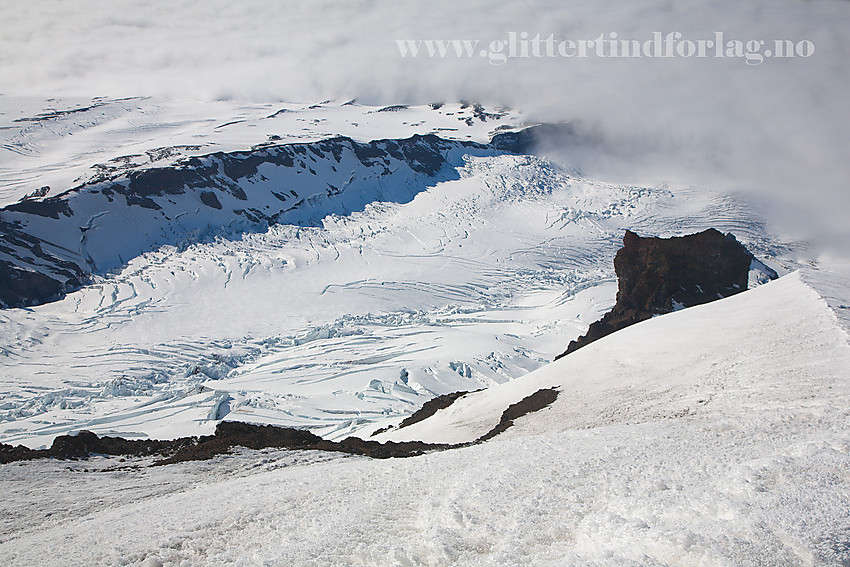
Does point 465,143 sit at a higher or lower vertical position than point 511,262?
higher

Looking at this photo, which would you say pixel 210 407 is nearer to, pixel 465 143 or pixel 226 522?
pixel 226 522

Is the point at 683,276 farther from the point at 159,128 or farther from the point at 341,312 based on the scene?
the point at 159,128

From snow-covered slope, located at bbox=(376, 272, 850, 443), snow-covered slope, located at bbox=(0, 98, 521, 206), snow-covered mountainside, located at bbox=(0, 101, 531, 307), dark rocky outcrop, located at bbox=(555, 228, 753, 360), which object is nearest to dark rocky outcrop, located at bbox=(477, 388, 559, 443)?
snow-covered slope, located at bbox=(376, 272, 850, 443)

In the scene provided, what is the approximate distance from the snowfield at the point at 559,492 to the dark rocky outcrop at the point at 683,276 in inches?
552

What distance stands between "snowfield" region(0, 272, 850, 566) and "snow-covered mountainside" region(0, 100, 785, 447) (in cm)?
1755

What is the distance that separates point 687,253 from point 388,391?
20054 mm

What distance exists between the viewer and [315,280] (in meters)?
65.6

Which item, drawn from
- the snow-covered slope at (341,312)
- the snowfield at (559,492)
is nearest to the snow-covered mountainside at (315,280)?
the snow-covered slope at (341,312)

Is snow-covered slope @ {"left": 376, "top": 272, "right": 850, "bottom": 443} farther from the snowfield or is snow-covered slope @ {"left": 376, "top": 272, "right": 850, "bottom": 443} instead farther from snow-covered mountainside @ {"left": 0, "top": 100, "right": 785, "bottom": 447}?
snow-covered mountainside @ {"left": 0, "top": 100, "right": 785, "bottom": 447}

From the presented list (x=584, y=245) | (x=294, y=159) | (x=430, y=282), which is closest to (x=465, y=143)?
(x=294, y=159)

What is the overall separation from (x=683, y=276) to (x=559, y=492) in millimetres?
24549

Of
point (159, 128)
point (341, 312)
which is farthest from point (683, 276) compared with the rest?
point (159, 128)

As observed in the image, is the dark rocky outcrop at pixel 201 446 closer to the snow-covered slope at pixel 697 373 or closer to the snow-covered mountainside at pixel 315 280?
the snow-covered slope at pixel 697 373

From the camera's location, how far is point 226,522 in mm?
7605
